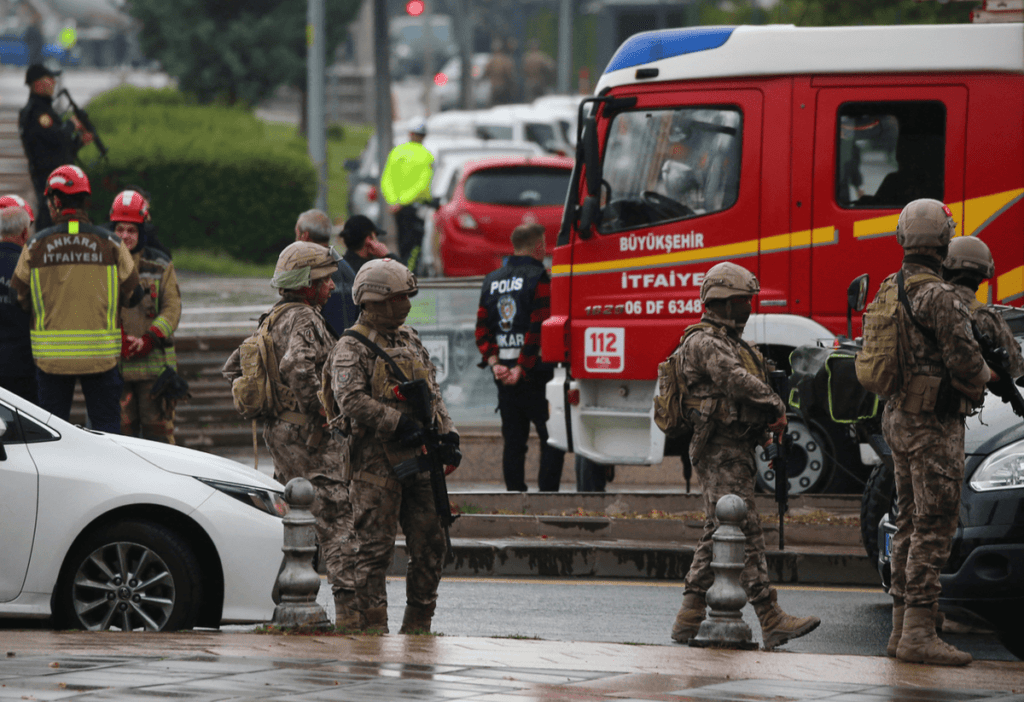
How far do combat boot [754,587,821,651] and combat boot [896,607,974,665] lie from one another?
680 millimetres

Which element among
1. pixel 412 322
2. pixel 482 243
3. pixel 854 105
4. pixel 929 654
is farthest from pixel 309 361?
pixel 482 243

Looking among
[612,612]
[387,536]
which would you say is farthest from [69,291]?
[612,612]

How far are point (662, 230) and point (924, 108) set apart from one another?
182cm

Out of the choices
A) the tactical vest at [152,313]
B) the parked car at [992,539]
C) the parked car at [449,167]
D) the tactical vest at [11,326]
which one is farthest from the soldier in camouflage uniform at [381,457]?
the parked car at [449,167]

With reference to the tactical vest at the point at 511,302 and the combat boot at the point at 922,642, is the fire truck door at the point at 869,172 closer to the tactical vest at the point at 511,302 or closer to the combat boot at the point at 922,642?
the tactical vest at the point at 511,302

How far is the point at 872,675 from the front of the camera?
6461mm

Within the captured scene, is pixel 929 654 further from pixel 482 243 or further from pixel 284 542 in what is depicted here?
pixel 482 243

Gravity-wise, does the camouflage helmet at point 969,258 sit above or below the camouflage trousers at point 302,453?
above

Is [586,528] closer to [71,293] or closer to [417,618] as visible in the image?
[417,618]

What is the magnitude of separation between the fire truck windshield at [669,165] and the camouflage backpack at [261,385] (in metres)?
3.61

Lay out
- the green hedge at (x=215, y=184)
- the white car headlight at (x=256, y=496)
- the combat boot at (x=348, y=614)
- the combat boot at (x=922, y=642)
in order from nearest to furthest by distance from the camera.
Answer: the combat boot at (x=922, y=642)
the combat boot at (x=348, y=614)
the white car headlight at (x=256, y=496)
the green hedge at (x=215, y=184)

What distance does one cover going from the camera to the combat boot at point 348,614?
288 inches

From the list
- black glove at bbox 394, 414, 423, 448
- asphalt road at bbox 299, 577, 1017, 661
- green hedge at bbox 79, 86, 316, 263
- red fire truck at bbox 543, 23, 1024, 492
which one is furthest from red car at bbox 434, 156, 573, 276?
black glove at bbox 394, 414, 423, 448

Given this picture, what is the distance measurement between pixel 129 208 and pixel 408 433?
4.08 metres
